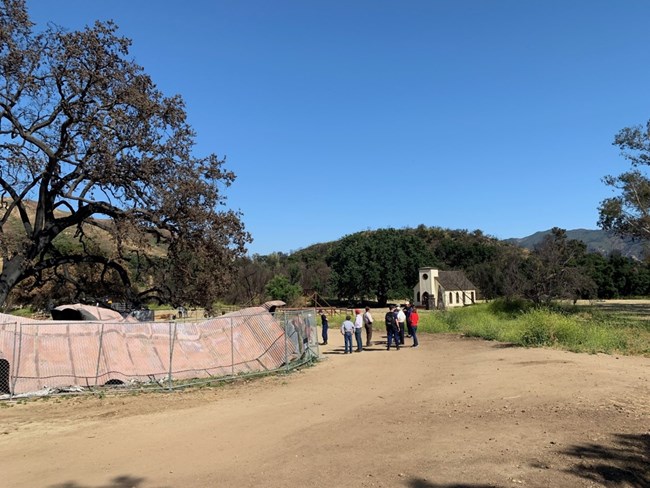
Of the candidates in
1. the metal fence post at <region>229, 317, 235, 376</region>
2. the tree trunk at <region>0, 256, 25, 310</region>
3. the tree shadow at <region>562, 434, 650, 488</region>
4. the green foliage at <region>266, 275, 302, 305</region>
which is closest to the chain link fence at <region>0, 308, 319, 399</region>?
the metal fence post at <region>229, 317, 235, 376</region>

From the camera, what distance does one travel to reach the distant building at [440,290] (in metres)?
67.4

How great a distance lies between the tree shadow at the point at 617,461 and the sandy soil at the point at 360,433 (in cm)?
2

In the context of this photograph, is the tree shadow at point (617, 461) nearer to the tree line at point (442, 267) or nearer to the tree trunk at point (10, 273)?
the tree trunk at point (10, 273)

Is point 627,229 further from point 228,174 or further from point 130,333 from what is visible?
point 130,333

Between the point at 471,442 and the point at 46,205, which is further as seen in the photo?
the point at 46,205

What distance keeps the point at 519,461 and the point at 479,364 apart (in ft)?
31.0

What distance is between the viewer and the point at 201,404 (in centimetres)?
1156

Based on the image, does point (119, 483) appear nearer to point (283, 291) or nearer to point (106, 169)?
point (106, 169)

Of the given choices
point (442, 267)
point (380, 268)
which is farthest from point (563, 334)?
point (442, 267)

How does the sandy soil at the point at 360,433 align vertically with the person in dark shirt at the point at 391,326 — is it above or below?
below

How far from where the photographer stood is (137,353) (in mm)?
13953

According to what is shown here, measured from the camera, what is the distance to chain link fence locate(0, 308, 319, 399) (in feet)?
41.4

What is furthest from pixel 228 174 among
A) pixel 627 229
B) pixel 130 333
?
pixel 627 229

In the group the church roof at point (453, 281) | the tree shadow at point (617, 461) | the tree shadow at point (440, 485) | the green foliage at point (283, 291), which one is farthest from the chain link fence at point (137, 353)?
the church roof at point (453, 281)
